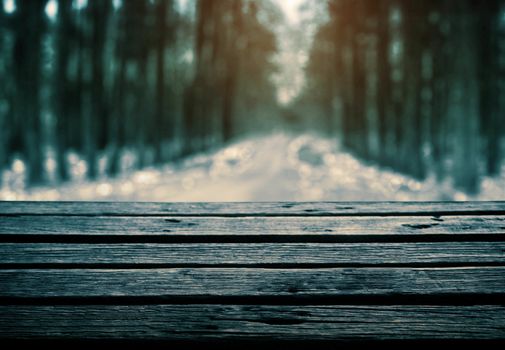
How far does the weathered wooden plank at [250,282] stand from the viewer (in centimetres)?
208

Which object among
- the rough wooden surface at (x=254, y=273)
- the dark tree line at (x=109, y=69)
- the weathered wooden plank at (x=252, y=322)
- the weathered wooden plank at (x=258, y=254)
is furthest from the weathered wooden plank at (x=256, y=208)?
the dark tree line at (x=109, y=69)

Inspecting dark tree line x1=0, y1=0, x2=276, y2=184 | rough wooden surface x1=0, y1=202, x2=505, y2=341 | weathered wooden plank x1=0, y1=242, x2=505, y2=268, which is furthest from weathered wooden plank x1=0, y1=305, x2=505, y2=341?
dark tree line x1=0, y1=0, x2=276, y2=184

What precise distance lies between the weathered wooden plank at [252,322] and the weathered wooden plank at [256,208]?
1019 mm

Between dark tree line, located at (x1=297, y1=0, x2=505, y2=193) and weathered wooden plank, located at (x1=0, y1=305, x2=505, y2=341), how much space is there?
33.5 ft

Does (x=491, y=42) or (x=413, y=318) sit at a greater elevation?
(x=491, y=42)

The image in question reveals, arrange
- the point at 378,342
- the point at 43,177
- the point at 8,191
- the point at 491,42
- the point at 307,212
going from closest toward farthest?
the point at 378,342, the point at 307,212, the point at 8,191, the point at 43,177, the point at 491,42

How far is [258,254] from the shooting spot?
2.41m

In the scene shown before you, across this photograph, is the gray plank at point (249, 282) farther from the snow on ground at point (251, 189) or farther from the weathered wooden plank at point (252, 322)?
the snow on ground at point (251, 189)

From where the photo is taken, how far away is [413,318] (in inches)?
75.4

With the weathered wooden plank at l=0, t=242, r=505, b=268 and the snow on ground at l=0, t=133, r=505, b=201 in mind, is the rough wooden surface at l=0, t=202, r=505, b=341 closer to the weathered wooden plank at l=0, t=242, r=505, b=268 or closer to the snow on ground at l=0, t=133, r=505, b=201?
the weathered wooden plank at l=0, t=242, r=505, b=268

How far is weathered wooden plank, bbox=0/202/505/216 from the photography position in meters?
2.95

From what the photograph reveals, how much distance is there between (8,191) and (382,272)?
12818 millimetres

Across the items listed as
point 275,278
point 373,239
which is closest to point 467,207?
point 373,239

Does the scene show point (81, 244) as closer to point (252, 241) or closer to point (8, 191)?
point (252, 241)
